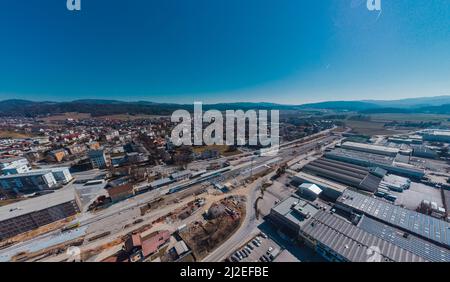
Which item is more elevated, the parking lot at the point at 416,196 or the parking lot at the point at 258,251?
the parking lot at the point at 416,196

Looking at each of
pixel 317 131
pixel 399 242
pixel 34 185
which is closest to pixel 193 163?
pixel 34 185

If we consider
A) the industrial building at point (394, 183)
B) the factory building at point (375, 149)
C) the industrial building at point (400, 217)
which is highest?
the factory building at point (375, 149)

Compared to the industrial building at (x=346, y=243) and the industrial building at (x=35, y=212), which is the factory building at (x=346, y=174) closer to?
the industrial building at (x=346, y=243)

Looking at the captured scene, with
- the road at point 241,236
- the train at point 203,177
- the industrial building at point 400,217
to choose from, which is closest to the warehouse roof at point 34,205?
the train at point 203,177

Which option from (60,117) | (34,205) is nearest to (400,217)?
(34,205)

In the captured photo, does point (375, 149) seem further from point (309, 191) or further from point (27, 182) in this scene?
point (27, 182)

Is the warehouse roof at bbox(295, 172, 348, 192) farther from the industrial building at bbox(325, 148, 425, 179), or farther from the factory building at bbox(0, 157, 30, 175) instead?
the factory building at bbox(0, 157, 30, 175)
